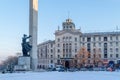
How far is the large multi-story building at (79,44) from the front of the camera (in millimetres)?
113375

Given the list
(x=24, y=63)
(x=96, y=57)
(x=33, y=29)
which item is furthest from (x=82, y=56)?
(x=24, y=63)

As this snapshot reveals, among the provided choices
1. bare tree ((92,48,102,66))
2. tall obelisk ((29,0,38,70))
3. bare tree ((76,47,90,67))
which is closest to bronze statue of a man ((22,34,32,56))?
tall obelisk ((29,0,38,70))

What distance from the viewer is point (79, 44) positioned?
11581 cm

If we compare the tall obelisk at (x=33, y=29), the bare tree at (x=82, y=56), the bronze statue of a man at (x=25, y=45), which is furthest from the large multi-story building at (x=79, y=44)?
the bronze statue of a man at (x=25, y=45)

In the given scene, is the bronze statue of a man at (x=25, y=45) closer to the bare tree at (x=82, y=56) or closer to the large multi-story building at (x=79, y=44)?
the bare tree at (x=82, y=56)

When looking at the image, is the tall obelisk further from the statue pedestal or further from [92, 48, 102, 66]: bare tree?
[92, 48, 102, 66]: bare tree

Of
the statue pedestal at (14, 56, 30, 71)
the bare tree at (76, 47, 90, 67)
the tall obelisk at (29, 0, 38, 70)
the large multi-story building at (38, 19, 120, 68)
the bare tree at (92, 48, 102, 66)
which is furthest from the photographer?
the large multi-story building at (38, 19, 120, 68)

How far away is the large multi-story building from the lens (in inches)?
4464

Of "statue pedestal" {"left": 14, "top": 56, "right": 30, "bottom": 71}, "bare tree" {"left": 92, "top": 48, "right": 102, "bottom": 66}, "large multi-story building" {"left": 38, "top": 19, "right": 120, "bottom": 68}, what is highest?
"large multi-story building" {"left": 38, "top": 19, "right": 120, "bottom": 68}

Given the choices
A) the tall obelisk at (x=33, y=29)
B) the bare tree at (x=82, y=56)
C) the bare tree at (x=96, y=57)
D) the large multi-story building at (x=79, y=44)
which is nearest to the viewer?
the tall obelisk at (x=33, y=29)

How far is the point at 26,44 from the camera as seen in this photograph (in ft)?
157

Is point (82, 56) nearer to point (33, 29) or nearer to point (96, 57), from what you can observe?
point (96, 57)

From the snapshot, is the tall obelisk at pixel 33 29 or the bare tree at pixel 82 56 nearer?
the tall obelisk at pixel 33 29

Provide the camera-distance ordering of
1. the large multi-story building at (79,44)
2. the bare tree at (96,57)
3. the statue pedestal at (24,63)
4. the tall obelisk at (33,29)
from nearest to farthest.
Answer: the statue pedestal at (24,63) → the tall obelisk at (33,29) → the bare tree at (96,57) → the large multi-story building at (79,44)
